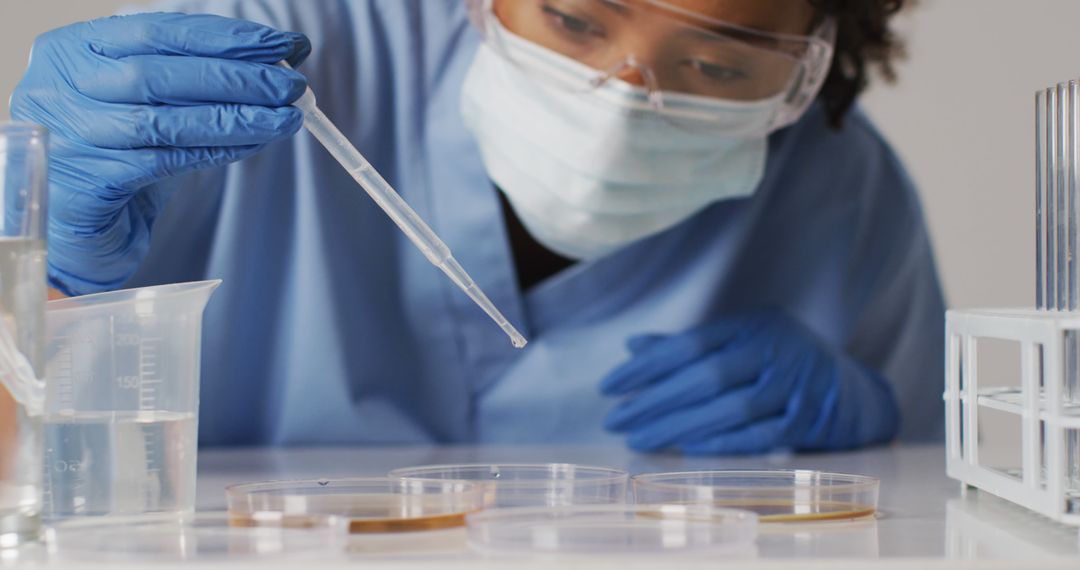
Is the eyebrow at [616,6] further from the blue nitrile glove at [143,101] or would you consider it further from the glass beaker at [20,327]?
the glass beaker at [20,327]

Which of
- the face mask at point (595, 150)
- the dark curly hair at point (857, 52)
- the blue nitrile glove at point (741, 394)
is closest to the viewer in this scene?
the face mask at point (595, 150)

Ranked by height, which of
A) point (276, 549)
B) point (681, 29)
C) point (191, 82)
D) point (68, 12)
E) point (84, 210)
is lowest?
point (276, 549)

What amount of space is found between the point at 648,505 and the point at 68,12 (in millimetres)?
2392

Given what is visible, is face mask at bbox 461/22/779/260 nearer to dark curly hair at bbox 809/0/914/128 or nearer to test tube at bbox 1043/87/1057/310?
dark curly hair at bbox 809/0/914/128

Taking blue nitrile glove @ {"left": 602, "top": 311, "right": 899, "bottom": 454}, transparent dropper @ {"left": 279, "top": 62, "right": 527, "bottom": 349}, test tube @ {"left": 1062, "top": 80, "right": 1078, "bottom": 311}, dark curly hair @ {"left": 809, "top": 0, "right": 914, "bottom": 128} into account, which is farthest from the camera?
dark curly hair @ {"left": 809, "top": 0, "right": 914, "bottom": 128}

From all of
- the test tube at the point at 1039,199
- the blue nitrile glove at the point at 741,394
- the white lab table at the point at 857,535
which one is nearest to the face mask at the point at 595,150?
the blue nitrile glove at the point at 741,394

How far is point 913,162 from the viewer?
3.12 m

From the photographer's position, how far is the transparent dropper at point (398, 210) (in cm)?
105

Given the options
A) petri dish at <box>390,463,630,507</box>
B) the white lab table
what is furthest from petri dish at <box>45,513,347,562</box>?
petri dish at <box>390,463,630,507</box>

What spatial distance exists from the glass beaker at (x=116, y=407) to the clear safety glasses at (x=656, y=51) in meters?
0.79

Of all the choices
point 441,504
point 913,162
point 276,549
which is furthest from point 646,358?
point 913,162

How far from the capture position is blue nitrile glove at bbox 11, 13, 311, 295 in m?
1.13

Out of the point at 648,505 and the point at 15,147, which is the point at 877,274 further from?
the point at 15,147

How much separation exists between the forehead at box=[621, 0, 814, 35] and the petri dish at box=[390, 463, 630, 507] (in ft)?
2.33
